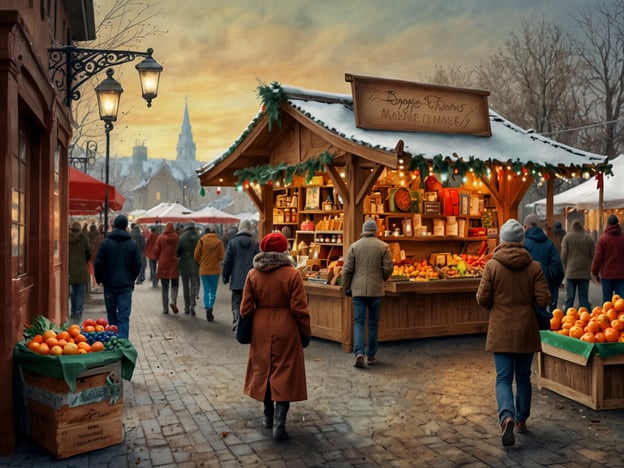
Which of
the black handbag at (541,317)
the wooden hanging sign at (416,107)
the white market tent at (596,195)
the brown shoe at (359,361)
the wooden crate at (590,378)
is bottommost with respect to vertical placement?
the brown shoe at (359,361)

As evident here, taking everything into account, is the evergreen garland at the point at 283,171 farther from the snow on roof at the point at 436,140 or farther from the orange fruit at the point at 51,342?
the orange fruit at the point at 51,342

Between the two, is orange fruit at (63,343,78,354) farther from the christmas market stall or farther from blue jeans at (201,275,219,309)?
blue jeans at (201,275,219,309)

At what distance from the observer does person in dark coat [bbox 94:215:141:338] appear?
8273 mm

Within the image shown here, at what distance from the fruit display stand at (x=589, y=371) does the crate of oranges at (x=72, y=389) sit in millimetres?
4557

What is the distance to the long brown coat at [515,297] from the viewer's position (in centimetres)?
545

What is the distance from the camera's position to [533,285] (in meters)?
5.52

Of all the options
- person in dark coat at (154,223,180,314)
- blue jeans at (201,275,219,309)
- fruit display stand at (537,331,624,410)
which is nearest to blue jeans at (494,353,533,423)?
fruit display stand at (537,331,624,410)

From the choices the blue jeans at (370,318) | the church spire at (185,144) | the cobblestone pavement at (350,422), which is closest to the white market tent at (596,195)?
the cobblestone pavement at (350,422)

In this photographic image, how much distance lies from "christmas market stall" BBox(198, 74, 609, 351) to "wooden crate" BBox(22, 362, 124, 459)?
486cm

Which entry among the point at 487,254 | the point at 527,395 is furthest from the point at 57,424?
the point at 487,254

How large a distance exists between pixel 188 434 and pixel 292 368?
116 centimetres

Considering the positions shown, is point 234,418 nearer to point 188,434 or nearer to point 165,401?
point 188,434

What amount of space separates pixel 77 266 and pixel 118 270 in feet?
13.6

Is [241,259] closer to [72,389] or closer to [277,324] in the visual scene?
[277,324]
